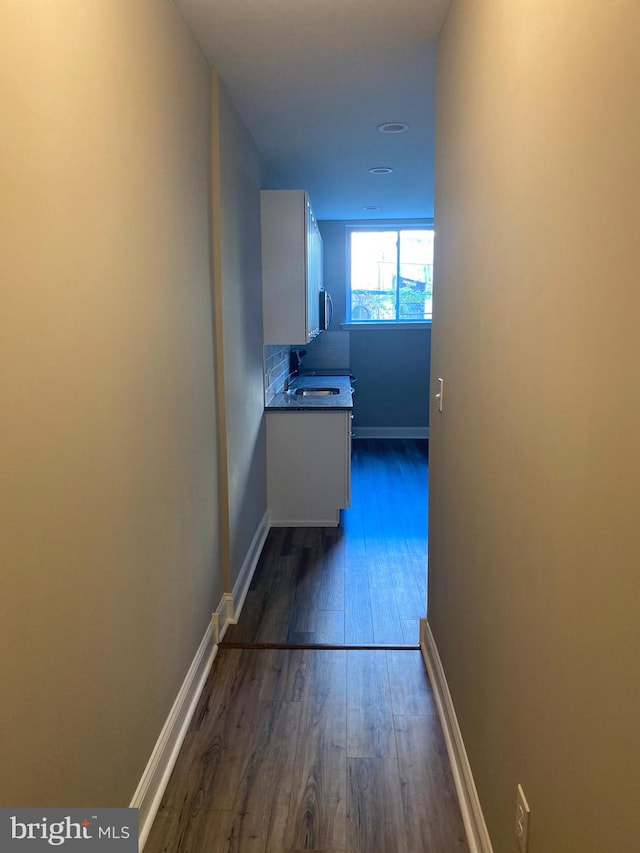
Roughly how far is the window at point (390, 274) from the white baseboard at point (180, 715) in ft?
14.7

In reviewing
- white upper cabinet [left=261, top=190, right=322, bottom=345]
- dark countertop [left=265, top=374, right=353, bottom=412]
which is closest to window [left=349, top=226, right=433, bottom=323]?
dark countertop [left=265, top=374, right=353, bottom=412]

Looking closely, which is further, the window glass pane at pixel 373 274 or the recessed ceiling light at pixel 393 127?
the window glass pane at pixel 373 274

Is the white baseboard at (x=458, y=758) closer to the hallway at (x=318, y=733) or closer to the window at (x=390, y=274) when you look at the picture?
the hallway at (x=318, y=733)

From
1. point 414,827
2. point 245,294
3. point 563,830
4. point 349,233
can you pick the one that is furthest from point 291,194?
point 563,830

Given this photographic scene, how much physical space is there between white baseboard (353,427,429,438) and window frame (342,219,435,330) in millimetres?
1160

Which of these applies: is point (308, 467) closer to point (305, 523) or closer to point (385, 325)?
point (305, 523)

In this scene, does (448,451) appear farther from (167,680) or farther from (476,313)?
(167,680)

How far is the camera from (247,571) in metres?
3.63

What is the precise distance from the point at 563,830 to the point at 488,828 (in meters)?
0.64

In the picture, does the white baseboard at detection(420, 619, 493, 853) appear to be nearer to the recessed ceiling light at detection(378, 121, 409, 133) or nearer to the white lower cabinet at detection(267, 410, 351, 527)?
the white lower cabinet at detection(267, 410, 351, 527)

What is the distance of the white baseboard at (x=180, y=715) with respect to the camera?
6.19ft

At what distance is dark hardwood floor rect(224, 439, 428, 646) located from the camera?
3086mm

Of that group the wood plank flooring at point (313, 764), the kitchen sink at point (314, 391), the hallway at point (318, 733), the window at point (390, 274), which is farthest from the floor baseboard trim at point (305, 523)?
the window at point (390, 274)

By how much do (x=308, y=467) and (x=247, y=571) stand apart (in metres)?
1.07
